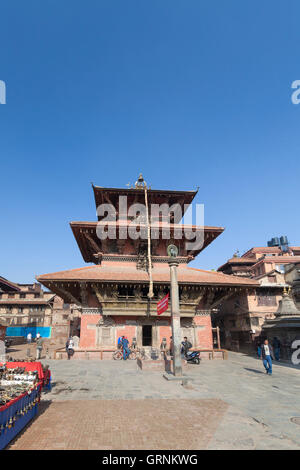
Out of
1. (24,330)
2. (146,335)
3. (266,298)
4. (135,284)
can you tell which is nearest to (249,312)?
(266,298)

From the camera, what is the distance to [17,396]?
17.4 ft

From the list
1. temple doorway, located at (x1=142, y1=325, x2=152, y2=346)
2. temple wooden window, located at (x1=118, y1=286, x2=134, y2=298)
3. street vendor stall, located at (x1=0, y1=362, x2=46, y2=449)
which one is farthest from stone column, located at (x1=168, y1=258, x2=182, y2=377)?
temple doorway, located at (x1=142, y1=325, x2=152, y2=346)

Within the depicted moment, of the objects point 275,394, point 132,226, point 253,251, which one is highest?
point 253,251

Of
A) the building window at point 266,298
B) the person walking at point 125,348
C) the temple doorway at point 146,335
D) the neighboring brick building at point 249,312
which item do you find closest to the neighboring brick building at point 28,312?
the neighboring brick building at point 249,312

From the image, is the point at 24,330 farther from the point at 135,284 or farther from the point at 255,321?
the point at 255,321

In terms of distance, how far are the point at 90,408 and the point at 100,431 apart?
1735mm

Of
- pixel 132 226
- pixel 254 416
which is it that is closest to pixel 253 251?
pixel 132 226

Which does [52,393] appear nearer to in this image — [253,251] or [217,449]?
[217,449]

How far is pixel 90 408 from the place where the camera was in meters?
6.83

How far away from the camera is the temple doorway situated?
19266 millimetres

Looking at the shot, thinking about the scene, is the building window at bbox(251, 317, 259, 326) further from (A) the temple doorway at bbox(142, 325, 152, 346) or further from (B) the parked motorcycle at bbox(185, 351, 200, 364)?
(B) the parked motorcycle at bbox(185, 351, 200, 364)

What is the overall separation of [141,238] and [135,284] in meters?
4.59

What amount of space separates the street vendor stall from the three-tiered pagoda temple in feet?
30.6
